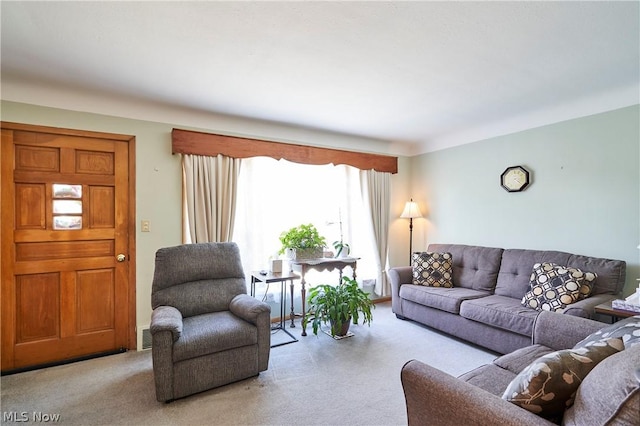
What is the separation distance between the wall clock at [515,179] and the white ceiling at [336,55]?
1.85 ft

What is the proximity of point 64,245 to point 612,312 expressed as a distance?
4377mm

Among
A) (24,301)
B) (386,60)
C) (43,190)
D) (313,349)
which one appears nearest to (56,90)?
(43,190)

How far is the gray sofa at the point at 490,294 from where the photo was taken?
277 cm

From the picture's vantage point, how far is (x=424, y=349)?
10.1ft

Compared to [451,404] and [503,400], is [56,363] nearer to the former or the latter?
[451,404]

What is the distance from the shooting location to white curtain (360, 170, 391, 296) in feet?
15.0

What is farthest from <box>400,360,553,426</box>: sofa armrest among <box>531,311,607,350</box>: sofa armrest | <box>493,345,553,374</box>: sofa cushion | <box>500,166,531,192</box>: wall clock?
<box>500,166,531,192</box>: wall clock

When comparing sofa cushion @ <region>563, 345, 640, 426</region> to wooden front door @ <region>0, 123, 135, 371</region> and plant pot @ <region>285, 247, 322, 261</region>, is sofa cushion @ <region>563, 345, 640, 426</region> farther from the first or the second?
wooden front door @ <region>0, 123, 135, 371</region>

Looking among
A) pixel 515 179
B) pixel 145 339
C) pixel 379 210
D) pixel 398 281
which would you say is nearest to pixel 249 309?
pixel 145 339

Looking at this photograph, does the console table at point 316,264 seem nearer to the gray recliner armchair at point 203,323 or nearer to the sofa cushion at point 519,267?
the gray recliner armchair at point 203,323

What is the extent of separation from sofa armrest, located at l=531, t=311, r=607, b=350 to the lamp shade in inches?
103

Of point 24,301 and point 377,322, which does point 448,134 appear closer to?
point 377,322

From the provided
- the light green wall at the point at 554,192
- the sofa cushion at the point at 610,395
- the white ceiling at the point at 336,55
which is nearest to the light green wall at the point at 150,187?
the white ceiling at the point at 336,55

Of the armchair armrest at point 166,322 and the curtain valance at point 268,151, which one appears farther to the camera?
the curtain valance at point 268,151
